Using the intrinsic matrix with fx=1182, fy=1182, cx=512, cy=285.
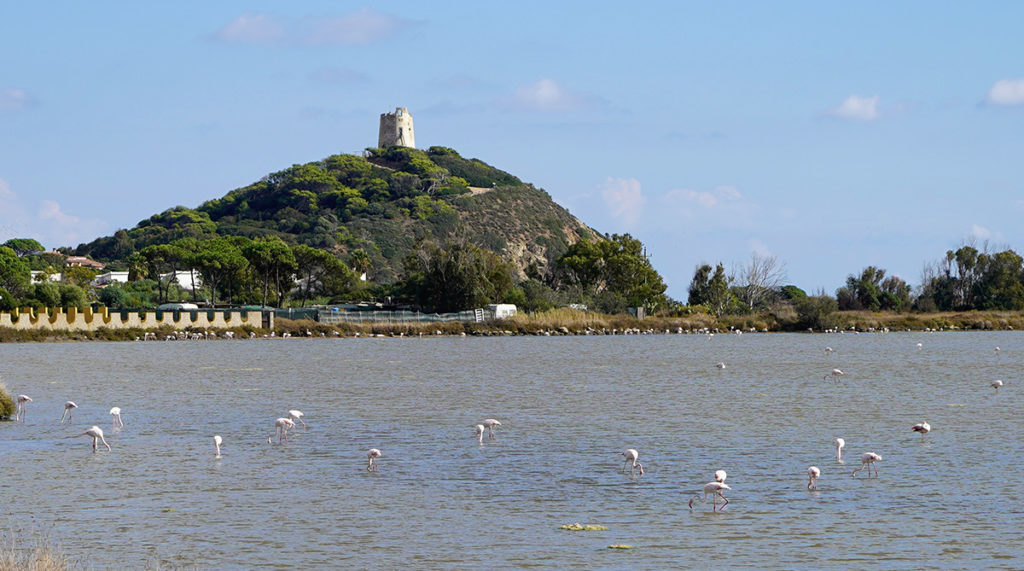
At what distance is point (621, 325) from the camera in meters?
94.9

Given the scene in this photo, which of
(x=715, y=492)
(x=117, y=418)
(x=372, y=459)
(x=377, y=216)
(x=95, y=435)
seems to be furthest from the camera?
(x=377, y=216)

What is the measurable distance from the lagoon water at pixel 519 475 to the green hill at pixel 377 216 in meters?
119

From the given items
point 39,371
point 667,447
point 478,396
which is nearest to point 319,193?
point 39,371

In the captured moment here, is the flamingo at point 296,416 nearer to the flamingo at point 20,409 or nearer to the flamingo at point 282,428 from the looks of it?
the flamingo at point 282,428

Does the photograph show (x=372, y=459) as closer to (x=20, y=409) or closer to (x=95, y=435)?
(x=95, y=435)

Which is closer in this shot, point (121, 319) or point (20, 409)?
point (20, 409)

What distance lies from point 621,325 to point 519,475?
Result: 78.2m

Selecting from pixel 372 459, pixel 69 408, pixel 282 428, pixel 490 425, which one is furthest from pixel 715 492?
pixel 69 408

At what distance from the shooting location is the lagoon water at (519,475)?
12.3m

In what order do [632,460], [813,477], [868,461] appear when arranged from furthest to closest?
[632,460], [868,461], [813,477]

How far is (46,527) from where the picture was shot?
1333 cm

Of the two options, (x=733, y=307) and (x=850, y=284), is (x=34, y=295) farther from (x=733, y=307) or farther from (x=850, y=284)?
(x=850, y=284)

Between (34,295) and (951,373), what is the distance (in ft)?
231

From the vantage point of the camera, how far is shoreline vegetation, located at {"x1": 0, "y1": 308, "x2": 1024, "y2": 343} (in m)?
85.4
